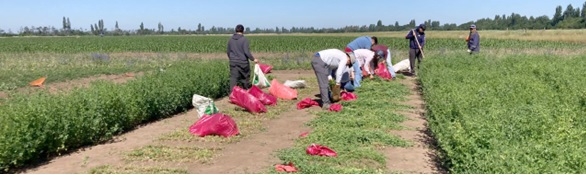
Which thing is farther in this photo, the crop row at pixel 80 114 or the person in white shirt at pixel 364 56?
the person in white shirt at pixel 364 56

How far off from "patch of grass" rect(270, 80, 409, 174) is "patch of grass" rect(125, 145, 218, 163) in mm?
855

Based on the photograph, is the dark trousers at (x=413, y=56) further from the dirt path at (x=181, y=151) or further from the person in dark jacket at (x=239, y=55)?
the dirt path at (x=181, y=151)

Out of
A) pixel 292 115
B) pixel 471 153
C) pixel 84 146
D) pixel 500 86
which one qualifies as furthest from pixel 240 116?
pixel 471 153

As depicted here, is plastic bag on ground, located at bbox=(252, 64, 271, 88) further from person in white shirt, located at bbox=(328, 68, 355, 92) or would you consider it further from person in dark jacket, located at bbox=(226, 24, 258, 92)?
person in white shirt, located at bbox=(328, 68, 355, 92)

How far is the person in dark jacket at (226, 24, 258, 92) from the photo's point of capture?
30.5 ft

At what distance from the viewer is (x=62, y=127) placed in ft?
17.9

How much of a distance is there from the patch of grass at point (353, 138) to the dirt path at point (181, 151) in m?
0.30

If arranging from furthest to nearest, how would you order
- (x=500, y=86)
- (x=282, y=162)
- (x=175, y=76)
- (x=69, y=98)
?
1. (x=175, y=76)
2. (x=500, y=86)
3. (x=69, y=98)
4. (x=282, y=162)

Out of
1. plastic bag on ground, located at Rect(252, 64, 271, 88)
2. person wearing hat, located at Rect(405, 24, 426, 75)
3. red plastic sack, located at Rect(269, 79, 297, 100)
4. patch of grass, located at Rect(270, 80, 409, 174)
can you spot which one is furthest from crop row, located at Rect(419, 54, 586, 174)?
person wearing hat, located at Rect(405, 24, 426, 75)

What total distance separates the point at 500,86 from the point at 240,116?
3.97m

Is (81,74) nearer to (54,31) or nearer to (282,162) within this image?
(282,162)

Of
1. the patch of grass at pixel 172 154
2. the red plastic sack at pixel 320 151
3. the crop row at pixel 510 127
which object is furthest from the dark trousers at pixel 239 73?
the red plastic sack at pixel 320 151

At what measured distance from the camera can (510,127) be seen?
416cm

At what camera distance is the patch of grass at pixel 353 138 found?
15.9 feet
